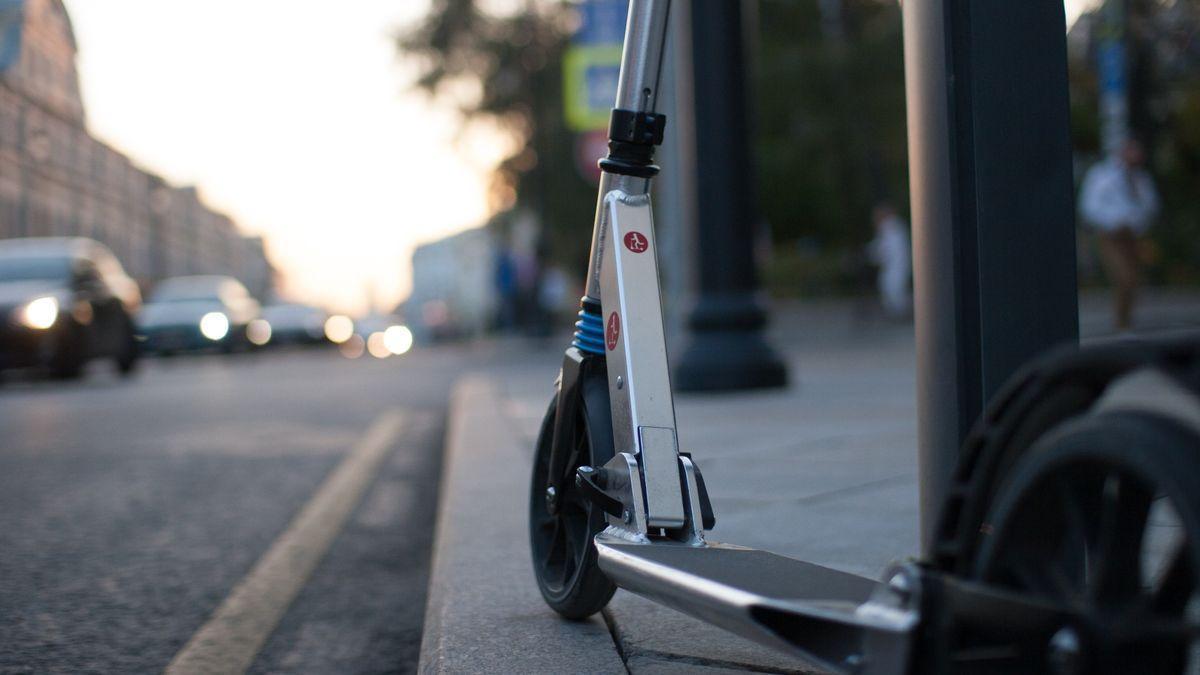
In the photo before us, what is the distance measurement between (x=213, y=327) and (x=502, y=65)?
51.6ft

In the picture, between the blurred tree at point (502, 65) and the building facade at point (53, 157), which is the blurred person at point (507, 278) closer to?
the blurred tree at point (502, 65)

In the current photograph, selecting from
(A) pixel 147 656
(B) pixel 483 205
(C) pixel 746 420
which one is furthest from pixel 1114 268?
(B) pixel 483 205

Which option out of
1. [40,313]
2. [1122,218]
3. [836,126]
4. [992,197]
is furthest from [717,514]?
[836,126]

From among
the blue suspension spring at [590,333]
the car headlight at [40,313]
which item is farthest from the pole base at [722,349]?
the car headlight at [40,313]

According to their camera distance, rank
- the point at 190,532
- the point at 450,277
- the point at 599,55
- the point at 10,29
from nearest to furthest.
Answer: the point at 10,29
the point at 190,532
the point at 599,55
the point at 450,277

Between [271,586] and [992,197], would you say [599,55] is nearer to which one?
[271,586]

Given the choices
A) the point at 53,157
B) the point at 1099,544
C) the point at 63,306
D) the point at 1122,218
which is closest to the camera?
the point at 1099,544

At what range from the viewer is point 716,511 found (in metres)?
4.16

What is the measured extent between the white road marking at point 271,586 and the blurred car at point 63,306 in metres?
9.02

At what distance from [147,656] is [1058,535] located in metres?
2.25

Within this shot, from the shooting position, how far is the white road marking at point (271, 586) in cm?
306

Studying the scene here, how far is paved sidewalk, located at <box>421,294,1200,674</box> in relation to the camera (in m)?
2.48

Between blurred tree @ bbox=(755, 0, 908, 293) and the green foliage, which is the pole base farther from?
the green foliage

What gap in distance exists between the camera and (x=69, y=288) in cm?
1548
